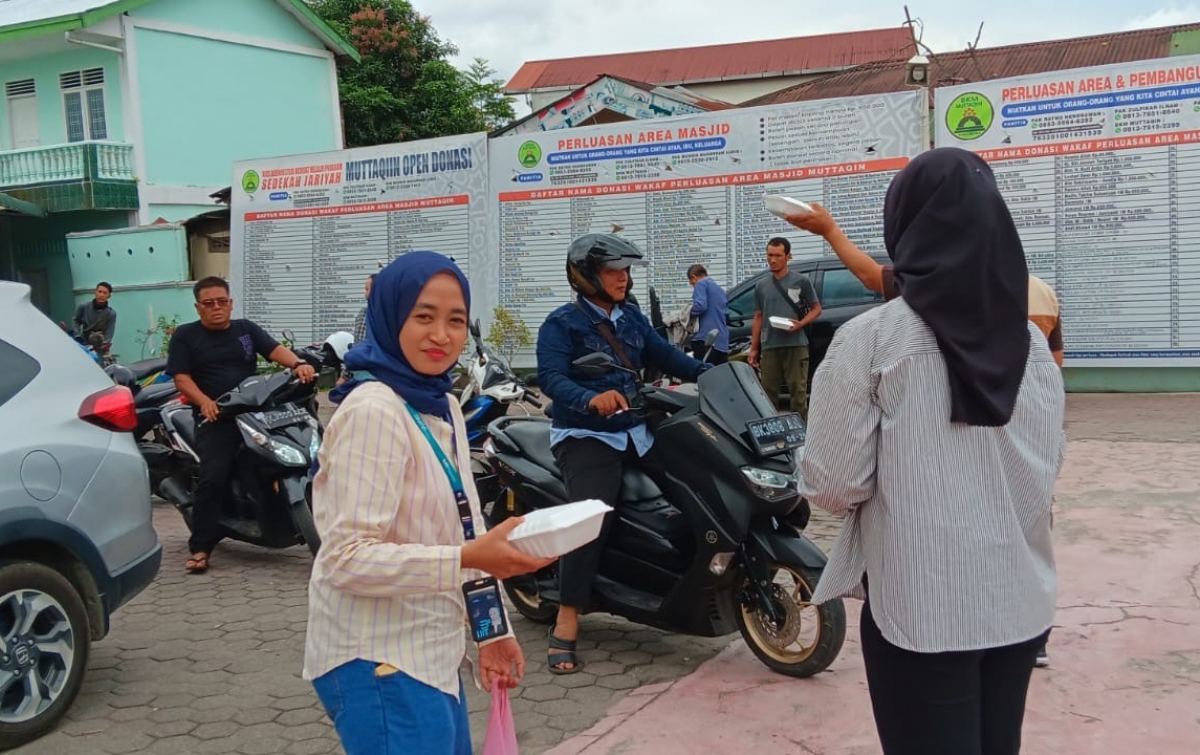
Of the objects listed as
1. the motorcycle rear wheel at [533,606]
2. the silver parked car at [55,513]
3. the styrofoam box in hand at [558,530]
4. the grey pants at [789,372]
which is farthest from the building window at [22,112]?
the styrofoam box in hand at [558,530]

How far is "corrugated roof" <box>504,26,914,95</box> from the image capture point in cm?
3600

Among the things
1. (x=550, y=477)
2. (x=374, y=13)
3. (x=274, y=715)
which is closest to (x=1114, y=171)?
(x=550, y=477)

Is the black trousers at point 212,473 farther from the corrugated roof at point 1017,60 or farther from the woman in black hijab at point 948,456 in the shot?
the corrugated roof at point 1017,60

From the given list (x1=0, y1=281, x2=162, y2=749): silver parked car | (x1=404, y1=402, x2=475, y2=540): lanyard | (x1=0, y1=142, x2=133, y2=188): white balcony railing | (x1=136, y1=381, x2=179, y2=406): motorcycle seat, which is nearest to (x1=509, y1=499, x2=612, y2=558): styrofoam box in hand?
(x1=404, y1=402, x2=475, y2=540): lanyard

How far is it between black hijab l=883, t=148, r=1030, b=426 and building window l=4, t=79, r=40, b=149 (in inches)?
979

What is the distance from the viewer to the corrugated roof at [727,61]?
36000 millimetres

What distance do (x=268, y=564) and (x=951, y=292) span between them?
18.2 feet

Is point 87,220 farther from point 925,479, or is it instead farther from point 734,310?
point 925,479

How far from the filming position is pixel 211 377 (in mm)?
6176

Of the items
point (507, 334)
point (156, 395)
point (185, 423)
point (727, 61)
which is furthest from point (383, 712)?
point (727, 61)

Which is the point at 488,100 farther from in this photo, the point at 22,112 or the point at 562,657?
the point at 562,657

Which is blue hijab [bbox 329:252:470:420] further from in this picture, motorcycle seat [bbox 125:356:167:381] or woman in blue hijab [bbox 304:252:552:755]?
motorcycle seat [bbox 125:356:167:381]

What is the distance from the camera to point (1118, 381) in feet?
37.7

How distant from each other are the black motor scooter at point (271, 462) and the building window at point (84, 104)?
18.2 metres
